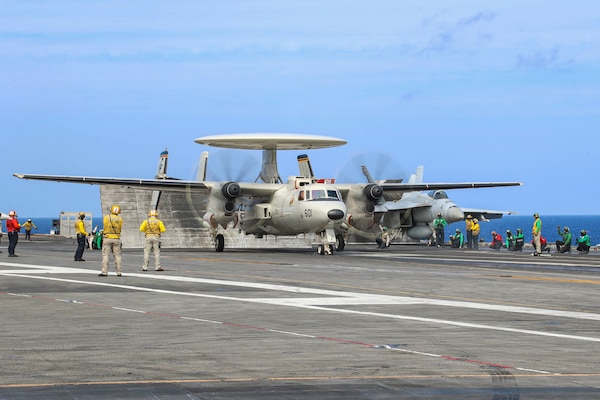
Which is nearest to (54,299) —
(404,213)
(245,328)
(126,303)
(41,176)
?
(126,303)

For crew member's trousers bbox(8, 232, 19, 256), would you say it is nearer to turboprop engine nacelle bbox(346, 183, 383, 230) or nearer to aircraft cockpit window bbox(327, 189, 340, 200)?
aircraft cockpit window bbox(327, 189, 340, 200)

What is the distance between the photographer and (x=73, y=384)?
952cm

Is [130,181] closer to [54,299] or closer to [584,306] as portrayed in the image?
[54,299]

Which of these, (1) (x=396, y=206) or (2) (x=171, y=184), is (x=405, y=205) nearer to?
(1) (x=396, y=206)

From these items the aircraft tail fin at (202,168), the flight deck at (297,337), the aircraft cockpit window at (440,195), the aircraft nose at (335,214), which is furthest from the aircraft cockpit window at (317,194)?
the aircraft cockpit window at (440,195)

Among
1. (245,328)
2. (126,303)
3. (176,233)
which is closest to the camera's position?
(245,328)

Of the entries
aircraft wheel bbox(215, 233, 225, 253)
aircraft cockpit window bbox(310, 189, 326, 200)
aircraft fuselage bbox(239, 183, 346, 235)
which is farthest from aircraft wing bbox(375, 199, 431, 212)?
aircraft cockpit window bbox(310, 189, 326, 200)

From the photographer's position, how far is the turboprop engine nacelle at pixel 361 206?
1917 inches

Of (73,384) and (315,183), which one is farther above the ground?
(315,183)

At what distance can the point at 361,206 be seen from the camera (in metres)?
49.2

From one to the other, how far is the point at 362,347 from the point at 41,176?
34956 millimetres

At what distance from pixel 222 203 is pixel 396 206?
18.5 metres

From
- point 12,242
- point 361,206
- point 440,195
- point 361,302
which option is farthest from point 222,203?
point 361,302

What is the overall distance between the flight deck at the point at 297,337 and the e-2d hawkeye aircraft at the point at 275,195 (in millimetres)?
16758
